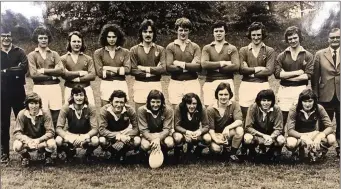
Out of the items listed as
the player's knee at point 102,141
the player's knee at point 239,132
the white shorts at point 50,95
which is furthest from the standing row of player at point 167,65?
the player's knee at point 102,141

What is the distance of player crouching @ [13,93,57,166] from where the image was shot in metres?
5.19

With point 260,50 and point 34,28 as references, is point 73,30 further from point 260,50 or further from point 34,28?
point 260,50

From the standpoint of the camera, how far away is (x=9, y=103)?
525 cm

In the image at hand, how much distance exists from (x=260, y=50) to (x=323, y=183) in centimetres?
130

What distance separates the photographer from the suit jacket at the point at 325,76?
529 cm

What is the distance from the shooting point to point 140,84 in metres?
5.25

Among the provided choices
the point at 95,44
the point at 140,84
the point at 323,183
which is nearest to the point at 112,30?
the point at 95,44

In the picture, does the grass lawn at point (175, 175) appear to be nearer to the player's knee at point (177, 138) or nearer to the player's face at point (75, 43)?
the player's knee at point (177, 138)

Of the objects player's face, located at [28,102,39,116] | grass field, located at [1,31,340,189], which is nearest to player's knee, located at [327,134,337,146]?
grass field, located at [1,31,340,189]

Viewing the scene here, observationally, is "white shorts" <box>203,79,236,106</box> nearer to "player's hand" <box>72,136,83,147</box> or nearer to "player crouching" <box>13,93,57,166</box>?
"player's hand" <box>72,136,83,147</box>

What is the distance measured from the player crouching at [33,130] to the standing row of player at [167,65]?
0.08 metres

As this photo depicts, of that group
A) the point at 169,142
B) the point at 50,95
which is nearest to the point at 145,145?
the point at 169,142

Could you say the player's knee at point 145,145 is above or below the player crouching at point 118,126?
below

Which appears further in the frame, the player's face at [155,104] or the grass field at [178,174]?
the player's face at [155,104]
